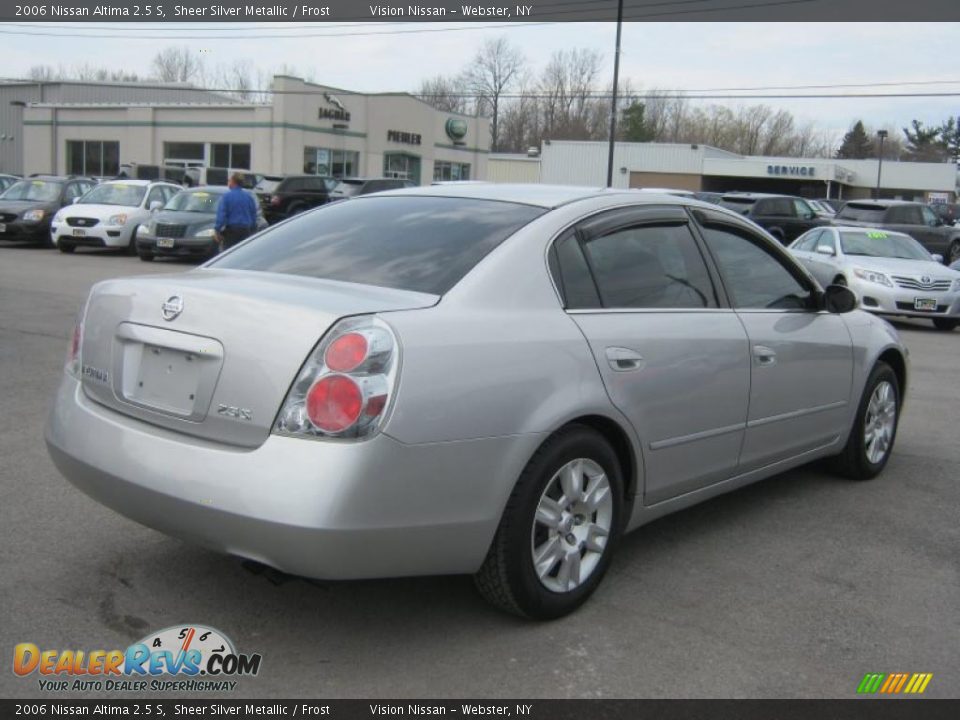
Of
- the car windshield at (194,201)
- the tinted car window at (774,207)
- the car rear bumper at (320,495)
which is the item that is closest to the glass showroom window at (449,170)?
the tinted car window at (774,207)

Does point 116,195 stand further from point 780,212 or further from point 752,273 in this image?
point 752,273

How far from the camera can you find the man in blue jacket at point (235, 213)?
46.9 ft

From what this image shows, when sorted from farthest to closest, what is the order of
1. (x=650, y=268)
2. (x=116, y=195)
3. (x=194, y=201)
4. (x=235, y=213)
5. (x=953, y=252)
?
(x=953, y=252), (x=116, y=195), (x=194, y=201), (x=235, y=213), (x=650, y=268)

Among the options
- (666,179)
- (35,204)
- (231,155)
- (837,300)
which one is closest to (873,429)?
(837,300)

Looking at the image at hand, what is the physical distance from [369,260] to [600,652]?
1.70 meters

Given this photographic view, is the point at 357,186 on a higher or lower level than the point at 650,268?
higher

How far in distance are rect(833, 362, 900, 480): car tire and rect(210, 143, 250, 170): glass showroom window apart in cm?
4258

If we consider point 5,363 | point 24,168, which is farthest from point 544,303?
point 24,168

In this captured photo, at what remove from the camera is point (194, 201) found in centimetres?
1995

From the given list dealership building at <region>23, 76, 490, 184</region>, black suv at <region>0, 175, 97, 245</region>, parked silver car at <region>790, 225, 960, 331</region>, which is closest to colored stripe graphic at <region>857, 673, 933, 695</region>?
parked silver car at <region>790, 225, 960, 331</region>

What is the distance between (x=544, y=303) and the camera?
360cm

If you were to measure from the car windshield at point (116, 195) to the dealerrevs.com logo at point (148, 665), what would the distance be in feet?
63.8

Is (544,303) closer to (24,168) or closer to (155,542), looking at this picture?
(155,542)
